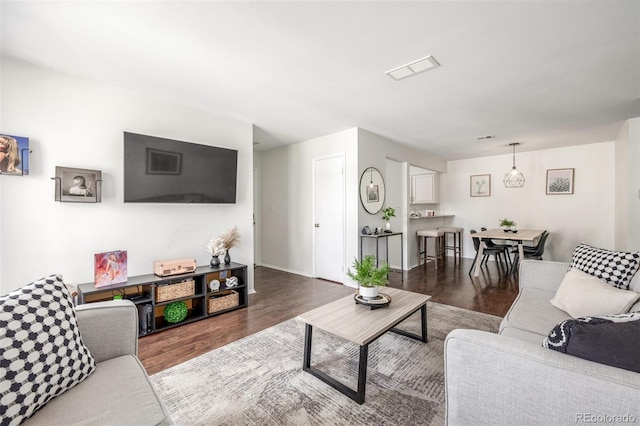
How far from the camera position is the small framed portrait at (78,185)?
2.37 metres

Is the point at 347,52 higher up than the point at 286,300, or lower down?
higher up

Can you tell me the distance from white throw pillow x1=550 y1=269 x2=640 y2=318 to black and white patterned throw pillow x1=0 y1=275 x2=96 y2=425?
268 cm

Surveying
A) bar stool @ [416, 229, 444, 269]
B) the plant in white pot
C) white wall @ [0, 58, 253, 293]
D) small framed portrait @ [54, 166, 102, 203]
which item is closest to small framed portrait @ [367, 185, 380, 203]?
bar stool @ [416, 229, 444, 269]

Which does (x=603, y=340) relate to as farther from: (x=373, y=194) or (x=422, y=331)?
(x=373, y=194)

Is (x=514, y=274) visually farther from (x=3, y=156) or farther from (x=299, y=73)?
(x=3, y=156)

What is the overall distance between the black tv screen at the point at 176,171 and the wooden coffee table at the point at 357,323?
6.65ft

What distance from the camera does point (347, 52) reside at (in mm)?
2105

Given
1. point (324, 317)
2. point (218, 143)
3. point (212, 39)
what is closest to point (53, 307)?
point (324, 317)

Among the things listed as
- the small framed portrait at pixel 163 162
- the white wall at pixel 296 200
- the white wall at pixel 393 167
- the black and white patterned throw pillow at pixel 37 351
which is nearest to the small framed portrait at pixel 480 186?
the white wall at pixel 393 167

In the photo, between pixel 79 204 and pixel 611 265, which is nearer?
pixel 611 265

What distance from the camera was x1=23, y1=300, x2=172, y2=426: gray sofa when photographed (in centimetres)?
94

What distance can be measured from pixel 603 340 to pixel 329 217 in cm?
378

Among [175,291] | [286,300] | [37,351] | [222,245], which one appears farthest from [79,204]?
[286,300]

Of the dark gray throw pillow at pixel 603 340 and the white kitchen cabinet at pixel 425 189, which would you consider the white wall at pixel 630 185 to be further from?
the dark gray throw pillow at pixel 603 340
